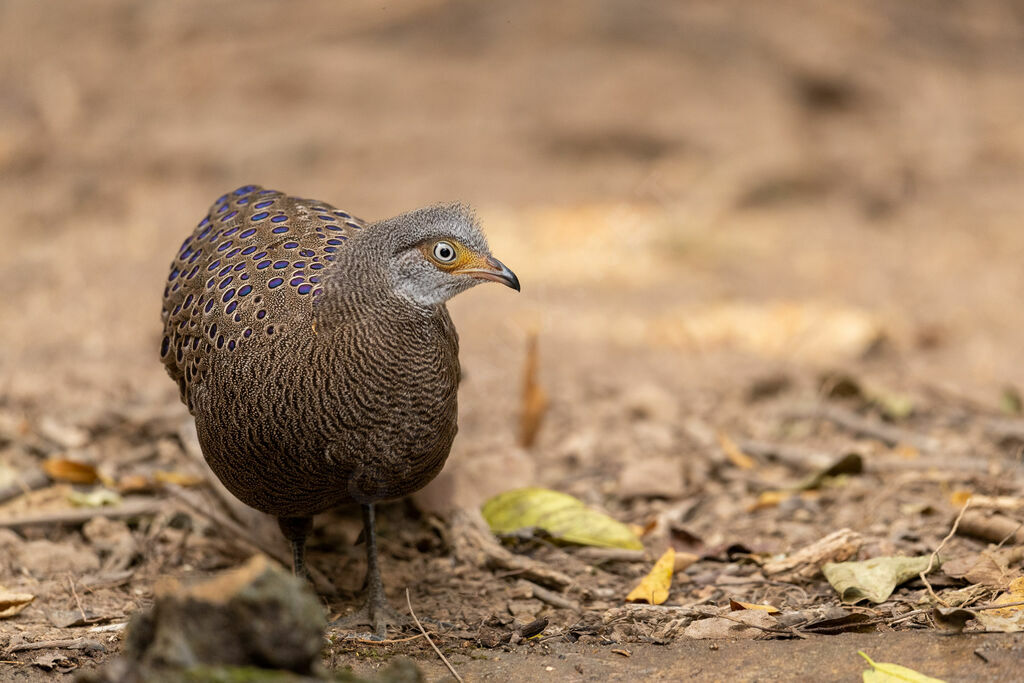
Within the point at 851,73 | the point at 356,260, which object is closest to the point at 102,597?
the point at 356,260

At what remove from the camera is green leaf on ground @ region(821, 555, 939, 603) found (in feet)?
11.3

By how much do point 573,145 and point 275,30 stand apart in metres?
3.00

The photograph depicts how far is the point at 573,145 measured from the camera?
10.4 m

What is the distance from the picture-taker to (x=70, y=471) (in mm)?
4770

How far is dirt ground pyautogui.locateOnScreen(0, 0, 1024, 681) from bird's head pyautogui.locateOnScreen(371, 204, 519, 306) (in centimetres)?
110

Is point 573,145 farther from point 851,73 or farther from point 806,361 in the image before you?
point 806,361

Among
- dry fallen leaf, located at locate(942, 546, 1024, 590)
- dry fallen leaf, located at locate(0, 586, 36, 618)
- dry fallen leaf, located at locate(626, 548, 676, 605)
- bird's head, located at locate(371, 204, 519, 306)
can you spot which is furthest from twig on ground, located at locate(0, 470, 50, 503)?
dry fallen leaf, located at locate(942, 546, 1024, 590)

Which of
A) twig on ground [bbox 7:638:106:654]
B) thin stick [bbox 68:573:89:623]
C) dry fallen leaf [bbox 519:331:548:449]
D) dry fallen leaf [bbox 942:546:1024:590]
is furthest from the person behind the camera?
dry fallen leaf [bbox 519:331:548:449]

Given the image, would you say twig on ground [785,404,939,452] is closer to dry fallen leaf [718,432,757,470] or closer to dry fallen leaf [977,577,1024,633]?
dry fallen leaf [718,432,757,470]

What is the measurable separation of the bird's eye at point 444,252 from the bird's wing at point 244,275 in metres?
0.37

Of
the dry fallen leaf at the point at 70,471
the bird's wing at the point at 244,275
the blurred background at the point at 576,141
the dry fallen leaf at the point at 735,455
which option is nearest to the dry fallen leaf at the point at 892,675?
the bird's wing at the point at 244,275

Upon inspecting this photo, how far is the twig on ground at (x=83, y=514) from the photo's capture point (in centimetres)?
429

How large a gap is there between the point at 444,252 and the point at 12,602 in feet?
5.93

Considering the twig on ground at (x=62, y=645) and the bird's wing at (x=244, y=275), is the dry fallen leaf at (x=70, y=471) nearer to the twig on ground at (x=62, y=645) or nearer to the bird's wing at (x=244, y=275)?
the bird's wing at (x=244, y=275)
